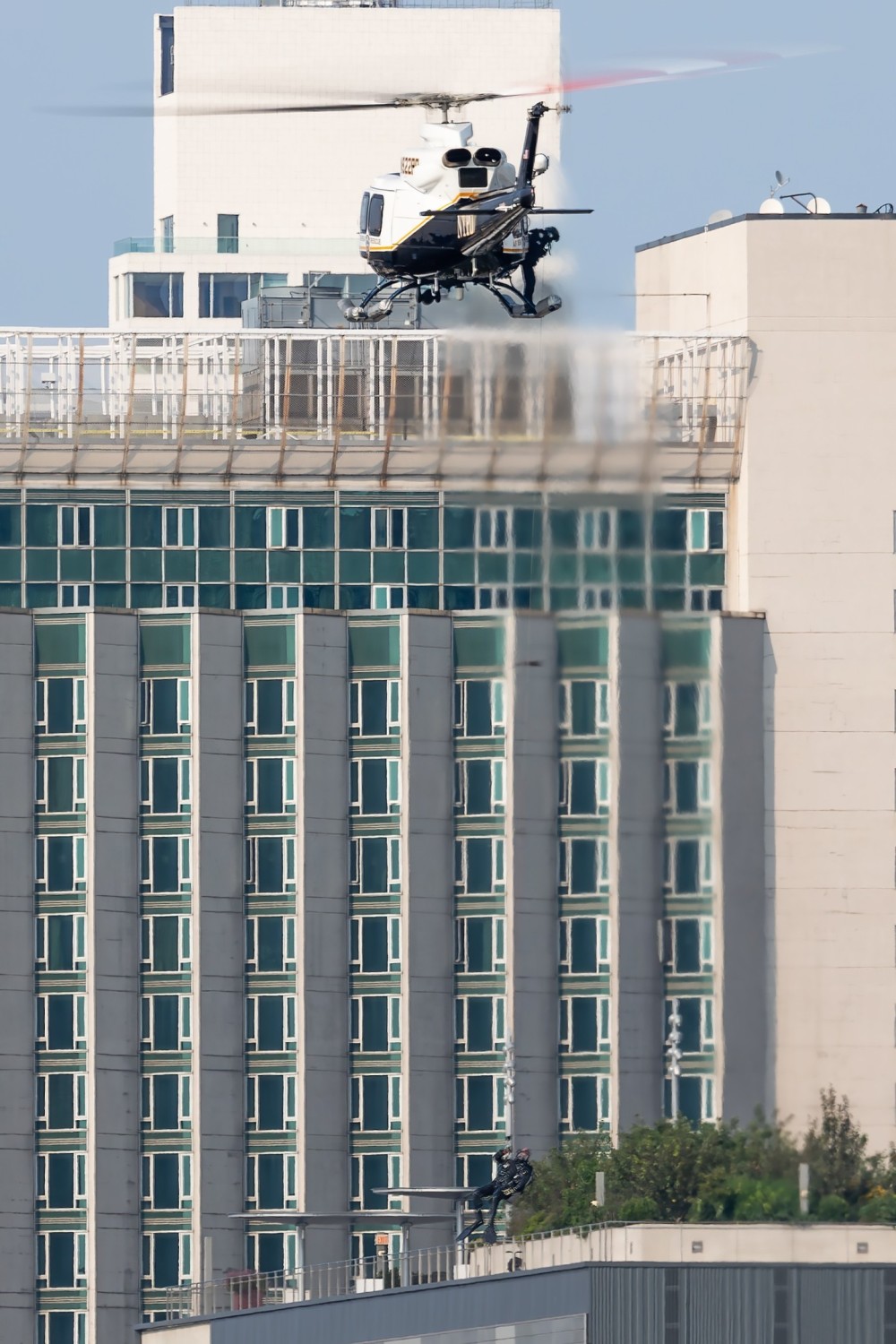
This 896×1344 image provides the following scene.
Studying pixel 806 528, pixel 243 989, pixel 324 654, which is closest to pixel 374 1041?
pixel 243 989

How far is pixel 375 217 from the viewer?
98188 millimetres

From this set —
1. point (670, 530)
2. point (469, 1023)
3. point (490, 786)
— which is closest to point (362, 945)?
point (469, 1023)

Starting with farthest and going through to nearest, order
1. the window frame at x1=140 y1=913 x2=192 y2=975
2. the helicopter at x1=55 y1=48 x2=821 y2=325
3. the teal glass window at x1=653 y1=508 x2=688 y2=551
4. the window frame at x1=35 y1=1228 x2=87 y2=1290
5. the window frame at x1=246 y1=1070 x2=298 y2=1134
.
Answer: the teal glass window at x1=653 y1=508 x2=688 y2=551 → the window frame at x1=140 y1=913 x2=192 y2=975 → the window frame at x1=246 y1=1070 x2=298 y2=1134 → the window frame at x1=35 y1=1228 x2=87 y2=1290 → the helicopter at x1=55 y1=48 x2=821 y2=325

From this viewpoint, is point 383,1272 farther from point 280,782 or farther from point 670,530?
point 670,530

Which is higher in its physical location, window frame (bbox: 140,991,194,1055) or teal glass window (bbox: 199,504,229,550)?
teal glass window (bbox: 199,504,229,550)

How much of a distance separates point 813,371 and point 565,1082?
33.2m

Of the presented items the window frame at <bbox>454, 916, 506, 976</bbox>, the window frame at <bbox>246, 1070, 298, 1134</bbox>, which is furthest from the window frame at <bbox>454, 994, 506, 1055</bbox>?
the window frame at <bbox>246, 1070, 298, 1134</bbox>

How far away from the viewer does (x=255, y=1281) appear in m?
142

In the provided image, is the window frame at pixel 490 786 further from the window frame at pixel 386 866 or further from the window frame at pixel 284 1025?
the window frame at pixel 284 1025

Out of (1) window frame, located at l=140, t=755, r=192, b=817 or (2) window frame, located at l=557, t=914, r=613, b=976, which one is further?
(2) window frame, located at l=557, t=914, r=613, b=976

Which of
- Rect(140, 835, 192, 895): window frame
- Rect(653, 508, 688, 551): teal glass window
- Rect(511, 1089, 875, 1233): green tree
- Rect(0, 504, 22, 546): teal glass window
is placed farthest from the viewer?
Rect(0, 504, 22, 546): teal glass window

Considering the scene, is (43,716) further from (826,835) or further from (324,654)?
(826,835)

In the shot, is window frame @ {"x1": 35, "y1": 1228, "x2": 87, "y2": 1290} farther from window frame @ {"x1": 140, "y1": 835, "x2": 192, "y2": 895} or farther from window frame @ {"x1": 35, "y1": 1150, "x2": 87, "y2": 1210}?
window frame @ {"x1": 140, "y1": 835, "x2": 192, "y2": 895}

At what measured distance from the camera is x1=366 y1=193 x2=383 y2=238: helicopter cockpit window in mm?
97938
